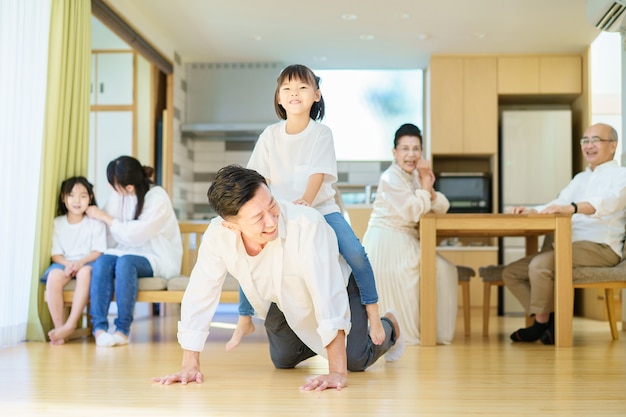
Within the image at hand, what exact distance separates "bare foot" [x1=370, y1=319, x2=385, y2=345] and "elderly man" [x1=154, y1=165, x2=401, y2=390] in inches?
8.3

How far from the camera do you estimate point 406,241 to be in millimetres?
4539

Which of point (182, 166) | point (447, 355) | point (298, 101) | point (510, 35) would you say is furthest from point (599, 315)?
point (298, 101)

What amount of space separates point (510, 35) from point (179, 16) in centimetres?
283

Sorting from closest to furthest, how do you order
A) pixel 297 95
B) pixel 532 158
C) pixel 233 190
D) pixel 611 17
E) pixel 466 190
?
pixel 233 190 < pixel 297 95 < pixel 611 17 < pixel 532 158 < pixel 466 190

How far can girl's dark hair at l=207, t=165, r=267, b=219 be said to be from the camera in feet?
7.97

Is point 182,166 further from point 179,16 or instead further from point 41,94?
point 41,94

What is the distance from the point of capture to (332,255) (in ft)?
8.64

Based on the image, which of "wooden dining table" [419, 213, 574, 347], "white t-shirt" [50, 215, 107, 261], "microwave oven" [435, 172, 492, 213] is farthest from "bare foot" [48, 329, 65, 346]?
"microwave oven" [435, 172, 492, 213]

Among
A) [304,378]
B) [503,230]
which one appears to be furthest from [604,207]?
[304,378]

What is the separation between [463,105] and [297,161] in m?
4.85

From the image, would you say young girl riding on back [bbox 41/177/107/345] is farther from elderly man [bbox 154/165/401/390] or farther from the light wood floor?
elderly man [bbox 154/165/401/390]

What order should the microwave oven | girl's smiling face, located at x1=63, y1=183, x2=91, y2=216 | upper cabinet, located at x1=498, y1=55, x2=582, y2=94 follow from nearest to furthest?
girl's smiling face, located at x1=63, y1=183, x2=91, y2=216
upper cabinet, located at x1=498, y1=55, x2=582, y2=94
the microwave oven

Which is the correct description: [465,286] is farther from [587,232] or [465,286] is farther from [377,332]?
[377,332]

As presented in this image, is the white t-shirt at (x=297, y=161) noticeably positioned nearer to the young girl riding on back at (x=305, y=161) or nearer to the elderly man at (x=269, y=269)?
the young girl riding on back at (x=305, y=161)
